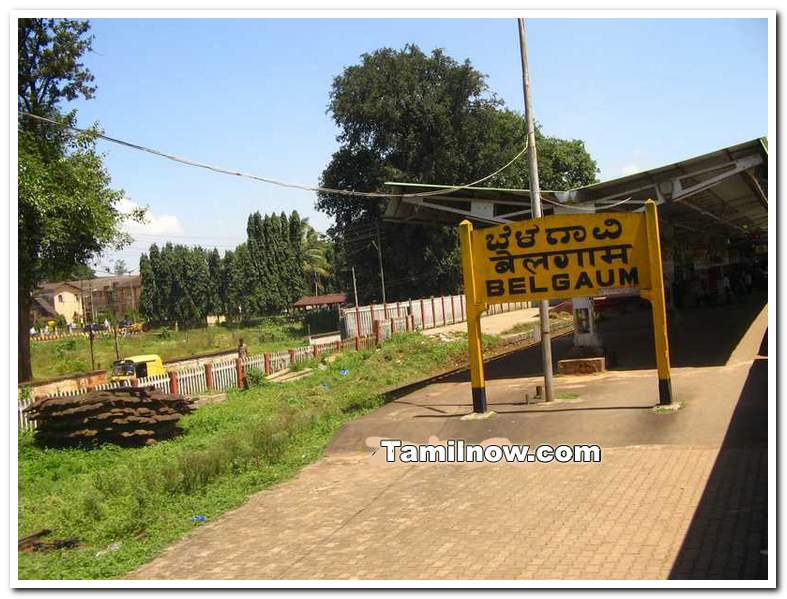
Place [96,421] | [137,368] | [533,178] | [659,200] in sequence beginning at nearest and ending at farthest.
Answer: [533,178] → [96,421] → [659,200] → [137,368]

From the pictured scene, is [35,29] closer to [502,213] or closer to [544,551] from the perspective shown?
[502,213]

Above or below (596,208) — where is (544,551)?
below

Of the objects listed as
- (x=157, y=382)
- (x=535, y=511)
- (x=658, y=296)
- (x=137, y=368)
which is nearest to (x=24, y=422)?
(x=157, y=382)

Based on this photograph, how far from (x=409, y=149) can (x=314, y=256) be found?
31712 mm

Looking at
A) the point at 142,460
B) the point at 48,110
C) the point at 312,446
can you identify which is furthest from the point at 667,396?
the point at 48,110

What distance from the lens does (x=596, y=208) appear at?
19281mm

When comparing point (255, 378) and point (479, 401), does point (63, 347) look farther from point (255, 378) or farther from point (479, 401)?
point (479, 401)

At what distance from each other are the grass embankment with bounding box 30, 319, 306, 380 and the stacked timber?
70.0 ft

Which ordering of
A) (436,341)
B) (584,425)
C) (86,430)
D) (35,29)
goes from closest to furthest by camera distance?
(584,425)
(86,430)
(35,29)
(436,341)

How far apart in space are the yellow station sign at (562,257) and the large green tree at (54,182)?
15344 millimetres

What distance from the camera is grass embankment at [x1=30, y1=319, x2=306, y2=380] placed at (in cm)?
3957

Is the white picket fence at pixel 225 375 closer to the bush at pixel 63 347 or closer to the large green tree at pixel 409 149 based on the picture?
the bush at pixel 63 347

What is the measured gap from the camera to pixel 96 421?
1574 centimetres

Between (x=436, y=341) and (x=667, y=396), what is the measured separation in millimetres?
18125
